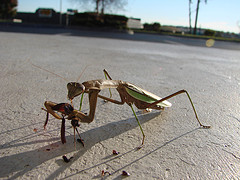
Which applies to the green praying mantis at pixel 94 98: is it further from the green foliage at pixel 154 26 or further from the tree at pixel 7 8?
the tree at pixel 7 8

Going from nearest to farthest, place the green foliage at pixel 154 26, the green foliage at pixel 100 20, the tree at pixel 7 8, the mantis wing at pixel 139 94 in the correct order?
the mantis wing at pixel 139 94 → the green foliage at pixel 100 20 → the tree at pixel 7 8 → the green foliage at pixel 154 26

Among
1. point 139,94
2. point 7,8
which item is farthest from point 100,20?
point 139,94

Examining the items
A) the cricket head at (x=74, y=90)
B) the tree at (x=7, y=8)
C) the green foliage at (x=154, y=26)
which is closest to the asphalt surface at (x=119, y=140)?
the cricket head at (x=74, y=90)

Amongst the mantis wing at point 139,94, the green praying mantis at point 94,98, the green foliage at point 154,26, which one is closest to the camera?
the green praying mantis at point 94,98

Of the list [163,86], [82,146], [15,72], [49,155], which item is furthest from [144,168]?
[15,72]

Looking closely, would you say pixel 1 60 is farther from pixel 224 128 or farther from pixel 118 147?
pixel 224 128

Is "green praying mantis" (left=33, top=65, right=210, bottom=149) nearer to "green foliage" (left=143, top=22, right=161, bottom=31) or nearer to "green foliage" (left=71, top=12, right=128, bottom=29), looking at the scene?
"green foliage" (left=71, top=12, right=128, bottom=29)

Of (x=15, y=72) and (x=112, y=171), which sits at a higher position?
(x=15, y=72)
